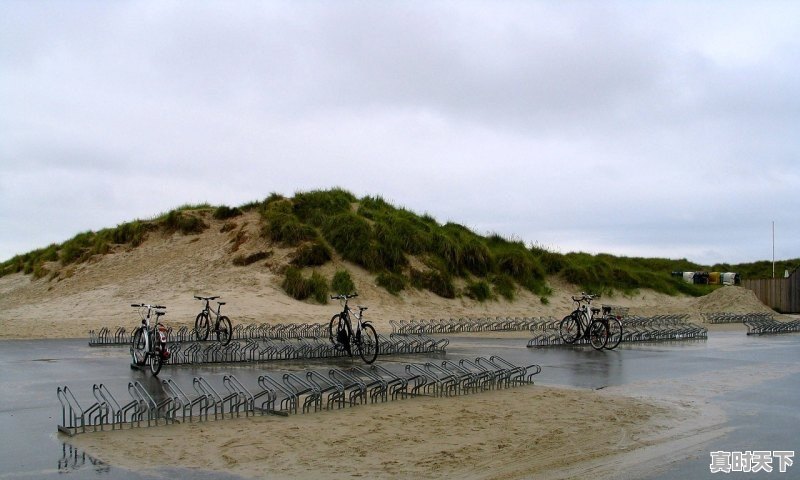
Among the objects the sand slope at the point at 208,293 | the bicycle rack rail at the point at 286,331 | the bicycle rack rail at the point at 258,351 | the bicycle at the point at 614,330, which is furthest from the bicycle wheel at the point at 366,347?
the sand slope at the point at 208,293

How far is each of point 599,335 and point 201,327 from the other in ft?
34.7

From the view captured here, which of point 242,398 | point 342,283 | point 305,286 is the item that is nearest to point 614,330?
point 242,398

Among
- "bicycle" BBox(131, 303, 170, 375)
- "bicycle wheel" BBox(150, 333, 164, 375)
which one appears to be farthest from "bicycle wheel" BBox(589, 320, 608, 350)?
"bicycle wheel" BBox(150, 333, 164, 375)

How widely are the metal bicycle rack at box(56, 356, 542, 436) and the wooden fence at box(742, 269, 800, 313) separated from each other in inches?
1469

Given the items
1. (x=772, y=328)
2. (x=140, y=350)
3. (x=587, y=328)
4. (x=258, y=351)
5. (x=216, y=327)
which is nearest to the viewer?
(x=140, y=350)

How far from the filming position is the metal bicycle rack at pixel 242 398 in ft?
28.5

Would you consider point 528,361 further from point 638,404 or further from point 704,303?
point 704,303

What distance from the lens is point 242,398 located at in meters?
10.4

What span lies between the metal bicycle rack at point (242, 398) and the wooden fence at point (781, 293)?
3732 cm

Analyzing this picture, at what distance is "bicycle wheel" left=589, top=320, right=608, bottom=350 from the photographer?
63.8 feet

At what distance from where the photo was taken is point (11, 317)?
83.0 feet

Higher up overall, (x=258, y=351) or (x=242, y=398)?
(x=258, y=351)

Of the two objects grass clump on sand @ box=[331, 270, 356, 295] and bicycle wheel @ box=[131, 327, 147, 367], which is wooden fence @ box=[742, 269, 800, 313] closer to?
grass clump on sand @ box=[331, 270, 356, 295]

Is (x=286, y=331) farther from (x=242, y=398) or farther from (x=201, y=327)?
(x=242, y=398)
